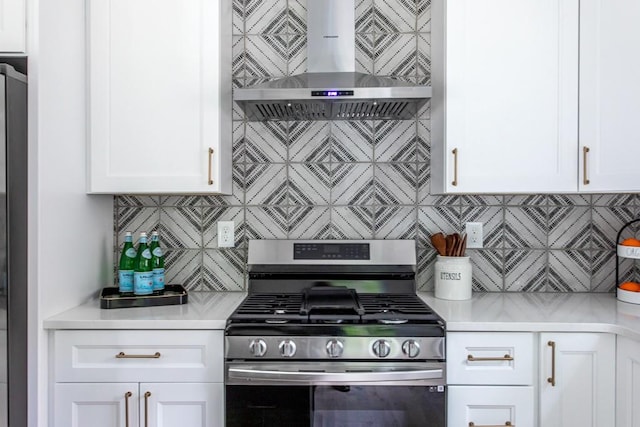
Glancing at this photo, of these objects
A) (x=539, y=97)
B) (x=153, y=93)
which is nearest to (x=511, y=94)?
(x=539, y=97)

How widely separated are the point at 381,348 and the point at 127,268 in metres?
1.13

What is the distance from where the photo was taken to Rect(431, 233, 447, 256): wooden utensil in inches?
76.0

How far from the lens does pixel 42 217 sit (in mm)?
1472

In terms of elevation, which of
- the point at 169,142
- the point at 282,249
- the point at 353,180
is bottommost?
the point at 282,249

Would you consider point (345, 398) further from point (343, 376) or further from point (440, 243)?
point (440, 243)

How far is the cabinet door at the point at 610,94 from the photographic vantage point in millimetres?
1687

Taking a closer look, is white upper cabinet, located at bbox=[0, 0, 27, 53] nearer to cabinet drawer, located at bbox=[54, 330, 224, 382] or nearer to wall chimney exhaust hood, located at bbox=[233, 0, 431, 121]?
wall chimney exhaust hood, located at bbox=[233, 0, 431, 121]

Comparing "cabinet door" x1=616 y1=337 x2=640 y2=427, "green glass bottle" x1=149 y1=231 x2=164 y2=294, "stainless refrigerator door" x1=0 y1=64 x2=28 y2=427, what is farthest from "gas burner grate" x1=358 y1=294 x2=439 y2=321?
"stainless refrigerator door" x1=0 y1=64 x2=28 y2=427

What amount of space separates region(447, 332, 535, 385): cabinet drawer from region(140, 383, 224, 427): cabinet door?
32.2 inches

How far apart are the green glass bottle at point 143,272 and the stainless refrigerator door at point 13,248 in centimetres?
42

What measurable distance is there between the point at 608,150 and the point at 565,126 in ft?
0.64

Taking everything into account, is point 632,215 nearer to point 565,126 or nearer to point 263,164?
point 565,126

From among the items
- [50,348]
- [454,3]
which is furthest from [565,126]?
[50,348]

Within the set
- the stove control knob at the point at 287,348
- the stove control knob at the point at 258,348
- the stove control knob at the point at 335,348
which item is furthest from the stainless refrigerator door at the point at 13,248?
the stove control knob at the point at 335,348
